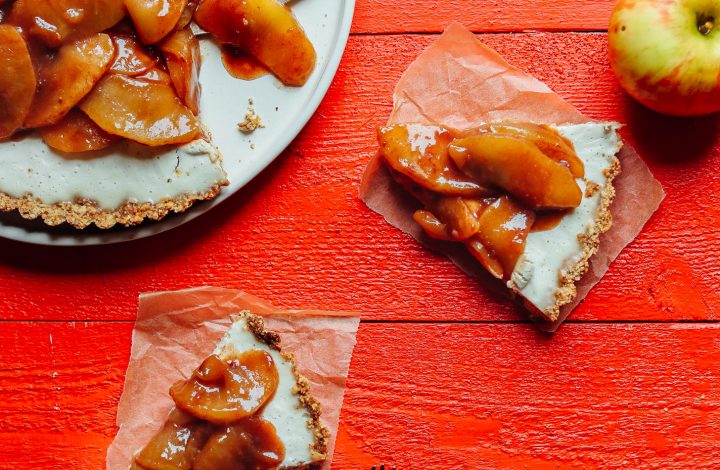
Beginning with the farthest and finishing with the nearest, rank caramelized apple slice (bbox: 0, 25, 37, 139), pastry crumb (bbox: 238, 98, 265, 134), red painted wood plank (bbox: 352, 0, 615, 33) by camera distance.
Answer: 1. red painted wood plank (bbox: 352, 0, 615, 33)
2. pastry crumb (bbox: 238, 98, 265, 134)
3. caramelized apple slice (bbox: 0, 25, 37, 139)

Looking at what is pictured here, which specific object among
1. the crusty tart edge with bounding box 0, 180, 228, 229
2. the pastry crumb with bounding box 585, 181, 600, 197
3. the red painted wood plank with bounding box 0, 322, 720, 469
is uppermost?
Answer: the crusty tart edge with bounding box 0, 180, 228, 229

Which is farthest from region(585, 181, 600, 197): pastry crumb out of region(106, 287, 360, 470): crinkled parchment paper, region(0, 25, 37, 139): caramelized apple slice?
region(0, 25, 37, 139): caramelized apple slice

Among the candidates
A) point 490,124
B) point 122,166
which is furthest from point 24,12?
point 490,124

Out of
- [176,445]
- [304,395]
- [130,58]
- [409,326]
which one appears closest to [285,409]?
[304,395]

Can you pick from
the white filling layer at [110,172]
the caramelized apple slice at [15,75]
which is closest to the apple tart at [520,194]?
the white filling layer at [110,172]

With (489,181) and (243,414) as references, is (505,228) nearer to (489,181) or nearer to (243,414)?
(489,181)

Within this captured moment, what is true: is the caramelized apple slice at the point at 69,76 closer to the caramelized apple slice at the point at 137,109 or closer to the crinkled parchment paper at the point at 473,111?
the caramelized apple slice at the point at 137,109

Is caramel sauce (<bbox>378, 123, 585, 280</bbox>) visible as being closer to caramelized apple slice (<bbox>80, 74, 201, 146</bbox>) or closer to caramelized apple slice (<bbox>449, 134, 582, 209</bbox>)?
caramelized apple slice (<bbox>449, 134, 582, 209</bbox>)
